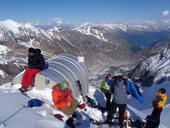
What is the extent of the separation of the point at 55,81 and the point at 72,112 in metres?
3.61

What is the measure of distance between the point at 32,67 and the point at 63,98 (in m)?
3.94

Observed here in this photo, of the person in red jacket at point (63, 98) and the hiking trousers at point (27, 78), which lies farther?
the hiking trousers at point (27, 78)

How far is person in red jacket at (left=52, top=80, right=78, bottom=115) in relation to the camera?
13078 mm

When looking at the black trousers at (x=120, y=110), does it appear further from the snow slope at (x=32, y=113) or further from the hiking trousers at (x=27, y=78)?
the hiking trousers at (x=27, y=78)

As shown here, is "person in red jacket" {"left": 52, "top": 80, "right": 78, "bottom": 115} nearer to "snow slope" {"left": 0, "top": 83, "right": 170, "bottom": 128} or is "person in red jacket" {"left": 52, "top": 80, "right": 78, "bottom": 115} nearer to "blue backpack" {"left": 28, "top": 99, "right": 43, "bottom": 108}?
"snow slope" {"left": 0, "top": 83, "right": 170, "bottom": 128}

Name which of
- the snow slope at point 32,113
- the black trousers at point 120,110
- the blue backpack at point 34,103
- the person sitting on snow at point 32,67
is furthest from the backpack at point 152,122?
the person sitting on snow at point 32,67

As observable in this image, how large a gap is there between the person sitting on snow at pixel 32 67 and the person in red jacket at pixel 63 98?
304 cm

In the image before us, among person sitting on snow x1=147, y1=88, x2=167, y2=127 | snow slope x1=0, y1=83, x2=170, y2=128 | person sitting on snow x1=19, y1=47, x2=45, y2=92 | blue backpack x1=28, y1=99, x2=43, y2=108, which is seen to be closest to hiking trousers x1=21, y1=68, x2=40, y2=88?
person sitting on snow x1=19, y1=47, x2=45, y2=92

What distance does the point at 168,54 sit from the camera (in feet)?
242

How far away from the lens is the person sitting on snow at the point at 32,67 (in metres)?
15.9

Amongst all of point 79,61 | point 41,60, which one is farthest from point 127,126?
point 79,61

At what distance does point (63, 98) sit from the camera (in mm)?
13281

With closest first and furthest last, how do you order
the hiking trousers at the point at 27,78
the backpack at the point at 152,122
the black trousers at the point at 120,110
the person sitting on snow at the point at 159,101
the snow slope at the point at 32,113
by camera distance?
the snow slope at the point at 32,113, the black trousers at the point at 120,110, the person sitting on snow at the point at 159,101, the backpack at the point at 152,122, the hiking trousers at the point at 27,78

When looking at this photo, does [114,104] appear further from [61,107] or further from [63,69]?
[63,69]
